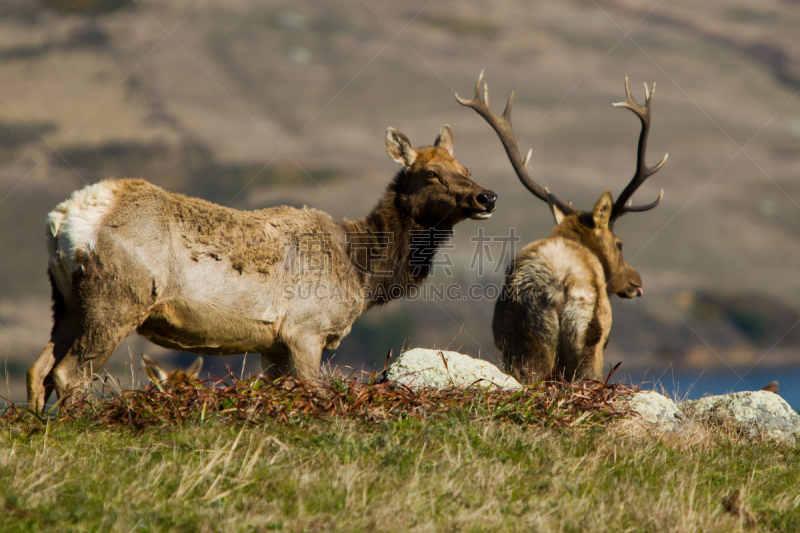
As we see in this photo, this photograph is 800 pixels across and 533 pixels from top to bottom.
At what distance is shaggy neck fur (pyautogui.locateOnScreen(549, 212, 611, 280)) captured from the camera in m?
6.66

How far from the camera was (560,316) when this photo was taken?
5.67 metres

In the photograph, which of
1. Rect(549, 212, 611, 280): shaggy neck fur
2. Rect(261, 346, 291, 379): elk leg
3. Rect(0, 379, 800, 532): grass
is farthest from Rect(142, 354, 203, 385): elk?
Rect(549, 212, 611, 280): shaggy neck fur

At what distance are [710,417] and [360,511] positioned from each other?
4078 mm

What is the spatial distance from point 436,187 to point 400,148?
26.2 inches

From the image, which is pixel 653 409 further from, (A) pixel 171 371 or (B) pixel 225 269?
(A) pixel 171 371

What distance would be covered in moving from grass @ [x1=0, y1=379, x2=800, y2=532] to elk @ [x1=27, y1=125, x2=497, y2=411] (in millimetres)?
695

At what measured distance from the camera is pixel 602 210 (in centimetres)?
660

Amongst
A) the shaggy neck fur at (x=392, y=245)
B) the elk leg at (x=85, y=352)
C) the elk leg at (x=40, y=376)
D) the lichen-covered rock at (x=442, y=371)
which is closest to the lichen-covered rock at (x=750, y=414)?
the lichen-covered rock at (x=442, y=371)

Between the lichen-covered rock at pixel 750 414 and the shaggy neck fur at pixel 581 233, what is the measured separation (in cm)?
175

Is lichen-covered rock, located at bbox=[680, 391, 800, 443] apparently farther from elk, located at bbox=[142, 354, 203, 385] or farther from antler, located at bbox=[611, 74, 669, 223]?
elk, located at bbox=[142, 354, 203, 385]

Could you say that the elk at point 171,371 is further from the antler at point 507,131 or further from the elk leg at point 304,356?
the antler at point 507,131

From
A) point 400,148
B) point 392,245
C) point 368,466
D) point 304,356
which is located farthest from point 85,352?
point 400,148

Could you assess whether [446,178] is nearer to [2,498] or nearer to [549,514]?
[549,514]

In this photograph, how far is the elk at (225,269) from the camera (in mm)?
4781
